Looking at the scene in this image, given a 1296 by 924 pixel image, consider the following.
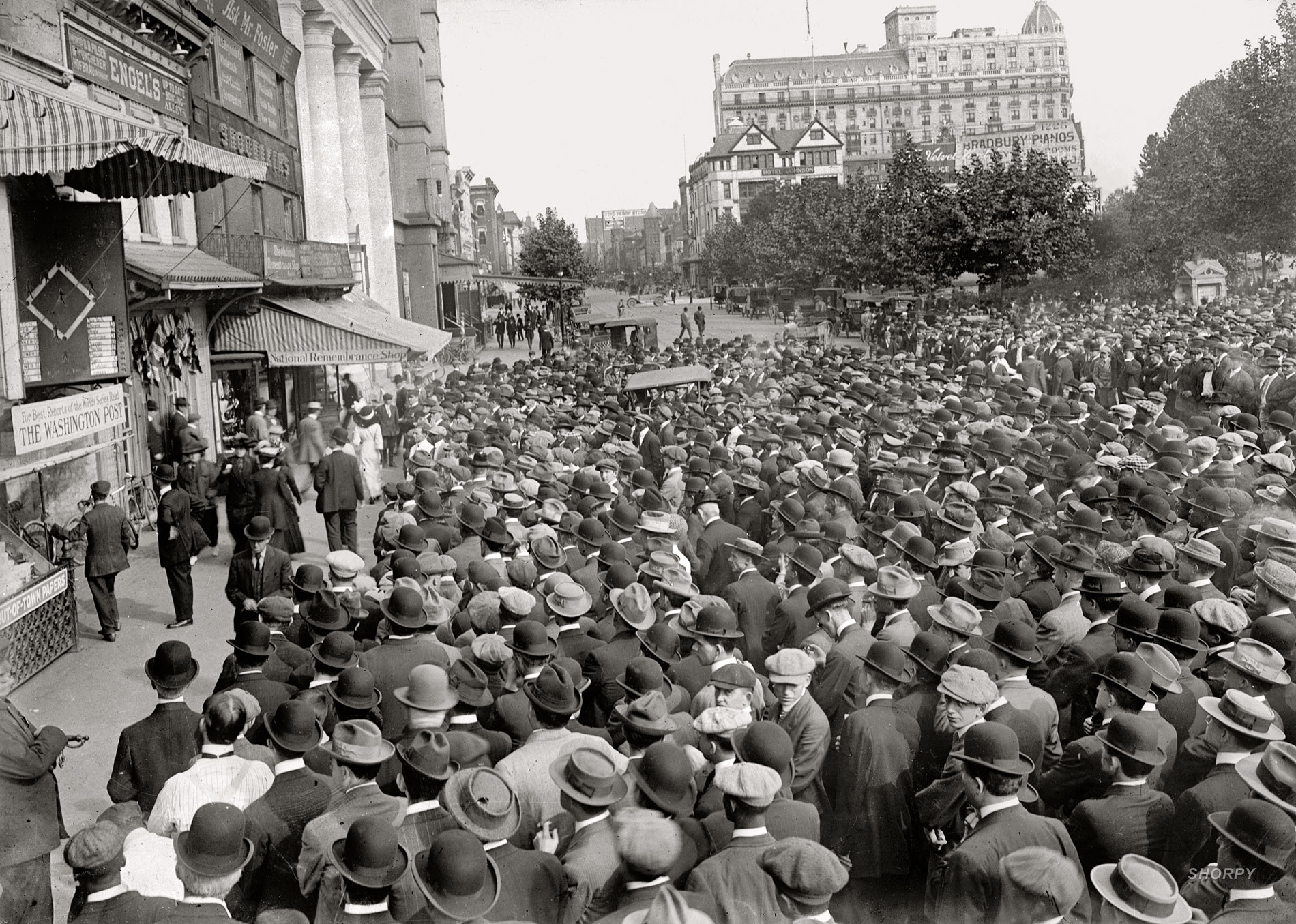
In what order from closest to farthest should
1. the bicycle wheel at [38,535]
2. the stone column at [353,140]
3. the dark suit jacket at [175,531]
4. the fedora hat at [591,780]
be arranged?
the fedora hat at [591,780], the dark suit jacket at [175,531], the bicycle wheel at [38,535], the stone column at [353,140]

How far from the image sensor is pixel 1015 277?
4394 cm

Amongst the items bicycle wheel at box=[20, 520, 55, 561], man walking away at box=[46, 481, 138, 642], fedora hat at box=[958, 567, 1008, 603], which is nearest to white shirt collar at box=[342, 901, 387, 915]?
fedora hat at box=[958, 567, 1008, 603]

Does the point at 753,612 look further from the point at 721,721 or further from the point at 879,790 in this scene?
the point at 721,721

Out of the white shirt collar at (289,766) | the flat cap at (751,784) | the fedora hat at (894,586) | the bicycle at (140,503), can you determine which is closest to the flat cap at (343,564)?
the white shirt collar at (289,766)

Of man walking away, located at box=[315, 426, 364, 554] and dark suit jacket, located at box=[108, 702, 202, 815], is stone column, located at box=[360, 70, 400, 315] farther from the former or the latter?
dark suit jacket, located at box=[108, 702, 202, 815]

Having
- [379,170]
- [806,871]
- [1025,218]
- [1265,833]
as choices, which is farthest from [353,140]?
[1265,833]

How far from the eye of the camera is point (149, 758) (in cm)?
594

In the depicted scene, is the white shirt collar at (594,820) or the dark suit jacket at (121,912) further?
the white shirt collar at (594,820)

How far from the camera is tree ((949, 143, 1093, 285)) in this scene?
41.6m

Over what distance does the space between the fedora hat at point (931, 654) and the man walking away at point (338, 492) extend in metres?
8.98

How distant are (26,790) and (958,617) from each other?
15.5 ft

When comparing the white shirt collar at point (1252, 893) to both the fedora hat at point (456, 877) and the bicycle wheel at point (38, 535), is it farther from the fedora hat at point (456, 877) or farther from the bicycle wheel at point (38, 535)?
the bicycle wheel at point (38, 535)

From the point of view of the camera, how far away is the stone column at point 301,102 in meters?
27.8

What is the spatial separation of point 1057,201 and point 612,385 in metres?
23.5
